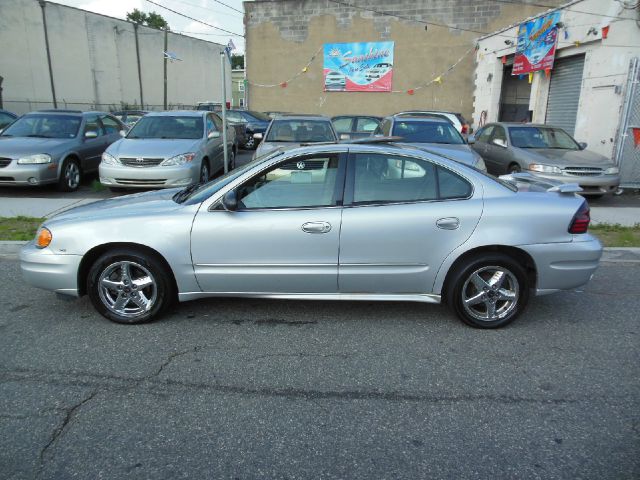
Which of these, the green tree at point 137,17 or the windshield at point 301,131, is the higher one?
the green tree at point 137,17

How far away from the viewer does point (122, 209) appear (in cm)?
420

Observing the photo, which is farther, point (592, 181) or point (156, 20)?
point (156, 20)

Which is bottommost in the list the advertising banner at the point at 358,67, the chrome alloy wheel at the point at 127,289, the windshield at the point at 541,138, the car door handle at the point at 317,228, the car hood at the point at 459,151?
the chrome alloy wheel at the point at 127,289

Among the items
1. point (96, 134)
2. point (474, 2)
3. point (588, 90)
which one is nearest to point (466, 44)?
Result: point (474, 2)

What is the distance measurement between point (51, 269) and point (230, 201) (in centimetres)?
160

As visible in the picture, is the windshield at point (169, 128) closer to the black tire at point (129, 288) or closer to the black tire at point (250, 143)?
the black tire at point (129, 288)

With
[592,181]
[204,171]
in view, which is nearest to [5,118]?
[204,171]

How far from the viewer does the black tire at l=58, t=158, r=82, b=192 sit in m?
9.66

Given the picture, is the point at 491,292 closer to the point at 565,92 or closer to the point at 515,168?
the point at 515,168

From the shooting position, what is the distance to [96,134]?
10.7 meters

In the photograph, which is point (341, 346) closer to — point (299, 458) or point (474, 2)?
point (299, 458)

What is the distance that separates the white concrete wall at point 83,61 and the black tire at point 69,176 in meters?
22.2

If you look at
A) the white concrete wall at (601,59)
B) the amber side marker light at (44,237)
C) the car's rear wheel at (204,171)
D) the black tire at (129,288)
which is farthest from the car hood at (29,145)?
the white concrete wall at (601,59)

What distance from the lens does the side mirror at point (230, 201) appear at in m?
3.89
